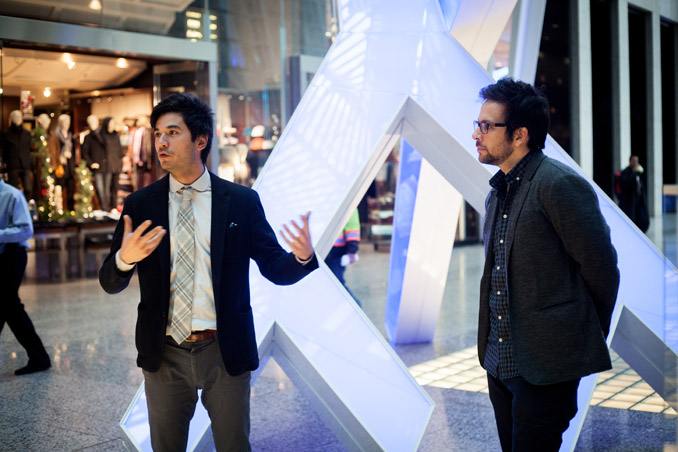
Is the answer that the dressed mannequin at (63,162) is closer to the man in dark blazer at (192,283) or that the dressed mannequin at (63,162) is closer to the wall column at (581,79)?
the man in dark blazer at (192,283)

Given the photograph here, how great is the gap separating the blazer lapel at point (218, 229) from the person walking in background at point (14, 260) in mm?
3500

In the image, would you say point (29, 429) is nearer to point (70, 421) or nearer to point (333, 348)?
point (70, 421)

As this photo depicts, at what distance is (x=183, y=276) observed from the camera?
97.5 inches

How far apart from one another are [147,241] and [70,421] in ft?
9.25

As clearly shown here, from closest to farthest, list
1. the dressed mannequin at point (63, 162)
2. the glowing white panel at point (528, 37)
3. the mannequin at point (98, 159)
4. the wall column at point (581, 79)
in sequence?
the glowing white panel at point (528, 37), the dressed mannequin at point (63, 162), the mannequin at point (98, 159), the wall column at point (581, 79)

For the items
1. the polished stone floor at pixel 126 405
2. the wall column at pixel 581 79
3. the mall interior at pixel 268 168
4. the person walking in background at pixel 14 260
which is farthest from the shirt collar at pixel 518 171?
the wall column at pixel 581 79

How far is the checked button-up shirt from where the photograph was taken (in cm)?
240

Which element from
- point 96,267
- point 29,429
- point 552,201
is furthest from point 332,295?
point 96,267

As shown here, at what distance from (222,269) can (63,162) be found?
41.6 ft

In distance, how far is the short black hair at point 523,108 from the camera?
245 cm

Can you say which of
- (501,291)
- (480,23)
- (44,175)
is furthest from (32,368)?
(44,175)

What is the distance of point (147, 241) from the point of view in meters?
2.27

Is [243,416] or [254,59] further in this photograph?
[254,59]

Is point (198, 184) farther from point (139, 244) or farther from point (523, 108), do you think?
point (523, 108)
